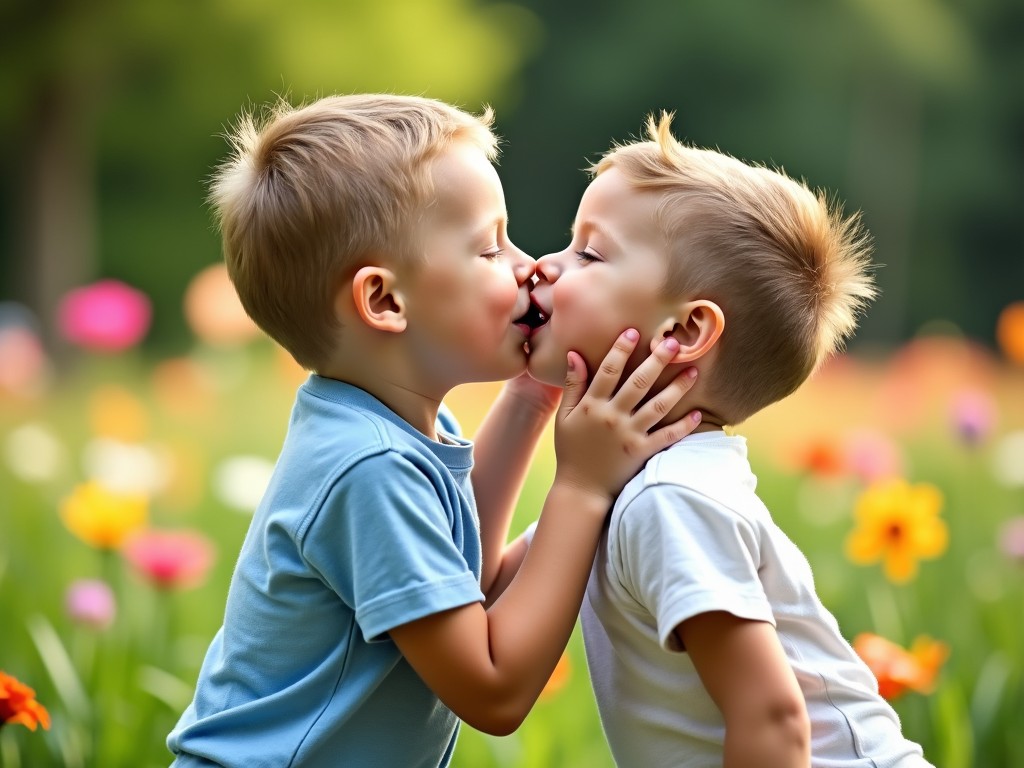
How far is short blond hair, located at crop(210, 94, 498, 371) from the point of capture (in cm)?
153

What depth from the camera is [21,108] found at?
8172mm

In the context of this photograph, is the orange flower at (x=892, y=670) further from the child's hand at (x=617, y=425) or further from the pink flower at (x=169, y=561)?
the pink flower at (x=169, y=561)

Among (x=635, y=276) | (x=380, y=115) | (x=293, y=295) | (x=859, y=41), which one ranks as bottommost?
(x=859, y=41)

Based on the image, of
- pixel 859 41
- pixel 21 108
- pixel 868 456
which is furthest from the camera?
pixel 859 41

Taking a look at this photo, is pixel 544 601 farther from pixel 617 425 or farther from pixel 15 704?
pixel 15 704

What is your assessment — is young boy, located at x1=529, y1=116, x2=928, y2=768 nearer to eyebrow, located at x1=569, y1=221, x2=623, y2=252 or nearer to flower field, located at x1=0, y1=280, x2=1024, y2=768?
eyebrow, located at x1=569, y1=221, x2=623, y2=252

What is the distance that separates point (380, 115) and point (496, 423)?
513 mm

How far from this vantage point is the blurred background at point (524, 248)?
2.43 metres

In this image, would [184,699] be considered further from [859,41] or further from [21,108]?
[859,41]

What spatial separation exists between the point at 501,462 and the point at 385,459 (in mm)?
427

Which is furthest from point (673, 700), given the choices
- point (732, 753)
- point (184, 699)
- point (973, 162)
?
point (973, 162)

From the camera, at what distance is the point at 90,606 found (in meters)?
2.41

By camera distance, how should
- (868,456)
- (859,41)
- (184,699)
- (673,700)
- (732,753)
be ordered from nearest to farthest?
(732,753) < (673,700) < (184,699) < (868,456) < (859,41)

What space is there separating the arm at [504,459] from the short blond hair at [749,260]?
1.16ft
